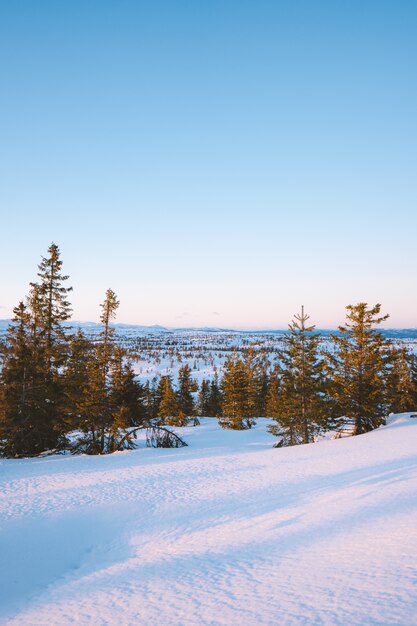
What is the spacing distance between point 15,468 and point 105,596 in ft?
41.4

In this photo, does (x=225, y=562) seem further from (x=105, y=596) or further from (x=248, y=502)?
(x=248, y=502)

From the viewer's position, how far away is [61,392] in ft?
74.6

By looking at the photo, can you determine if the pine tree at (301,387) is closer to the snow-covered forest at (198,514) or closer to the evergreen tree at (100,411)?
the snow-covered forest at (198,514)

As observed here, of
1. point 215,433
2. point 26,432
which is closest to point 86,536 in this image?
point 26,432

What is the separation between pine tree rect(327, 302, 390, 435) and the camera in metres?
21.7

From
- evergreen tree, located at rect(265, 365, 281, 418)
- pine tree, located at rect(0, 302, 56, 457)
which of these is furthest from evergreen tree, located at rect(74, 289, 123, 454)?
evergreen tree, located at rect(265, 365, 281, 418)

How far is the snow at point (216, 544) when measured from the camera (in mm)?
5086

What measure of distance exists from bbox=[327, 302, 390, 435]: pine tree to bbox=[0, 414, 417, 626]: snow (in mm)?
7135

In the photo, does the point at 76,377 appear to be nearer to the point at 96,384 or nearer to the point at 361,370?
the point at 96,384

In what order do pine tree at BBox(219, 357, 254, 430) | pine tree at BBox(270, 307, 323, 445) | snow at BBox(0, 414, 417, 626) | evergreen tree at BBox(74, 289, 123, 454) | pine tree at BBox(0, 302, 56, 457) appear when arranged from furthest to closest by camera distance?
1. pine tree at BBox(219, 357, 254, 430)
2. pine tree at BBox(270, 307, 323, 445)
3. evergreen tree at BBox(74, 289, 123, 454)
4. pine tree at BBox(0, 302, 56, 457)
5. snow at BBox(0, 414, 417, 626)

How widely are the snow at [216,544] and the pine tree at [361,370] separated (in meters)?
7.13

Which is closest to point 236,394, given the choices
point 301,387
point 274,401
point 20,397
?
point 274,401

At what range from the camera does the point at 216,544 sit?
757 centimetres

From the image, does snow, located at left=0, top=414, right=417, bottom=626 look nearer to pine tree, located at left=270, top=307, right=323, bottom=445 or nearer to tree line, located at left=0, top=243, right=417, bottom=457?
tree line, located at left=0, top=243, right=417, bottom=457
